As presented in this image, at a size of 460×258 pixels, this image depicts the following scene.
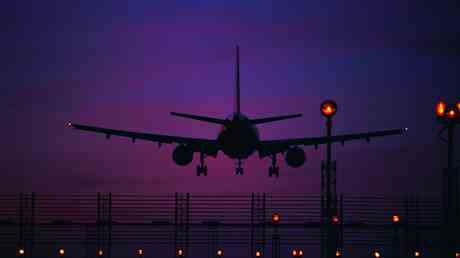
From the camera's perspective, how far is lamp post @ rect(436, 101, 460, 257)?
89.8 ft

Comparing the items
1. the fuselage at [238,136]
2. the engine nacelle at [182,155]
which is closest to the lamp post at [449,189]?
the fuselage at [238,136]

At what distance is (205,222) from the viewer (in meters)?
36.5

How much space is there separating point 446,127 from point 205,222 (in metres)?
13.2

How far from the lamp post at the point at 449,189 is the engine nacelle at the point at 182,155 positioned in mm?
23228

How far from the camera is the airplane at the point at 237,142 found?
45.4 metres

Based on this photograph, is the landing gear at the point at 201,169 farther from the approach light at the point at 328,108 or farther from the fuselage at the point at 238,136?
the approach light at the point at 328,108

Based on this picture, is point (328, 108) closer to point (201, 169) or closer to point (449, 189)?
point (449, 189)

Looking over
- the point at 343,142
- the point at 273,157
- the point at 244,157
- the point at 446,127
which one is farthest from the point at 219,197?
the point at 446,127

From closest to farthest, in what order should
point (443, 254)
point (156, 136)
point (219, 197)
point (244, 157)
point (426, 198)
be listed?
point (443, 254), point (426, 198), point (219, 197), point (244, 157), point (156, 136)

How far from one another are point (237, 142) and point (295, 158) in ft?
21.3

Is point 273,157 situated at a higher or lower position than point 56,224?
higher

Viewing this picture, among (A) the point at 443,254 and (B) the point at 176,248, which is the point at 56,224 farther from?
(A) the point at 443,254

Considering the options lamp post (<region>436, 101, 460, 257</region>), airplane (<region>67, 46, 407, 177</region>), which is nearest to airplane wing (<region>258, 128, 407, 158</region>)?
airplane (<region>67, 46, 407, 177</region>)

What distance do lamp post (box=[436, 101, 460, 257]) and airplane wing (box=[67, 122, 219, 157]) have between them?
74.0ft
